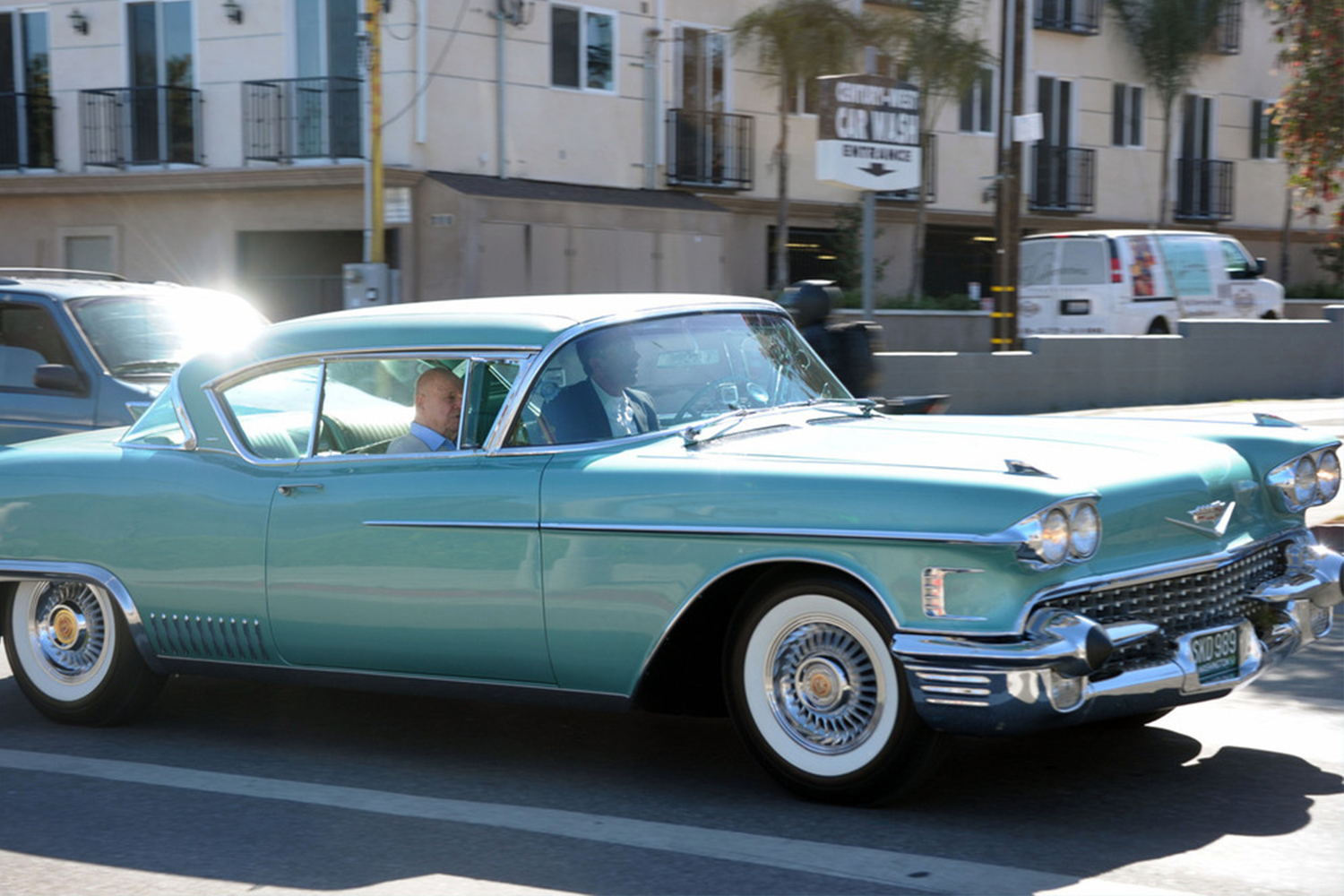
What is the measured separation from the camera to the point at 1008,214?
22078mm

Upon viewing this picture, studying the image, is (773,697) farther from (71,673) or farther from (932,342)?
(932,342)

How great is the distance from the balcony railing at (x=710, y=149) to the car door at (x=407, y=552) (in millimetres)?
23034

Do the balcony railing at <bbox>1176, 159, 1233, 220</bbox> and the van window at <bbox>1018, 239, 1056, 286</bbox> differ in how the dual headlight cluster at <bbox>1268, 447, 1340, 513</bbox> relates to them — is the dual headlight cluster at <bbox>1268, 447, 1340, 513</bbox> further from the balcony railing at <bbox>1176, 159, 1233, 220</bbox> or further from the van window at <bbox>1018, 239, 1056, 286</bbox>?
the balcony railing at <bbox>1176, 159, 1233, 220</bbox>

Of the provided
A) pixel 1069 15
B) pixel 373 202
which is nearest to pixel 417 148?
pixel 373 202

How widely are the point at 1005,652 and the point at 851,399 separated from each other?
1.84 metres

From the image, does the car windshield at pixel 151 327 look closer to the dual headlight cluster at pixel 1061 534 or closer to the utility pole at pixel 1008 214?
the dual headlight cluster at pixel 1061 534

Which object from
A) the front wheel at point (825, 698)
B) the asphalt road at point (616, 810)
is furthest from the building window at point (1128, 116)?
the front wheel at point (825, 698)

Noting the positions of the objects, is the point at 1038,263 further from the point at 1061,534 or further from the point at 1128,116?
the point at 1061,534

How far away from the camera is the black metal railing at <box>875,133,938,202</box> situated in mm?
31953

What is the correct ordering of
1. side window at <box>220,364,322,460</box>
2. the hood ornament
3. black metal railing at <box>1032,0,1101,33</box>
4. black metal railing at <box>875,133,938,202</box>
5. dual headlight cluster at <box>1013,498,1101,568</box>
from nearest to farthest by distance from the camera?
dual headlight cluster at <box>1013,498,1101,568</box> → the hood ornament → side window at <box>220,364,322,460</box> → black metal railing at <box>875,133,938,202</box> → black metal railing at <box>1032,0,1101,33</box>

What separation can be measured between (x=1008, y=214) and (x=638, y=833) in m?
18.3

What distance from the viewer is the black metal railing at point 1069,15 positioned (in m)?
34.8

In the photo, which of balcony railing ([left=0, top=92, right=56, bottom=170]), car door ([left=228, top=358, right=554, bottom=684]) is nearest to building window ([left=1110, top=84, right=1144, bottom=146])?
balcony railing ([left=0, top=92, right=56, bottom=170])

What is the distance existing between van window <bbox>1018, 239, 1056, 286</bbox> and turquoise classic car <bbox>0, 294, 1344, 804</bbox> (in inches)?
807
